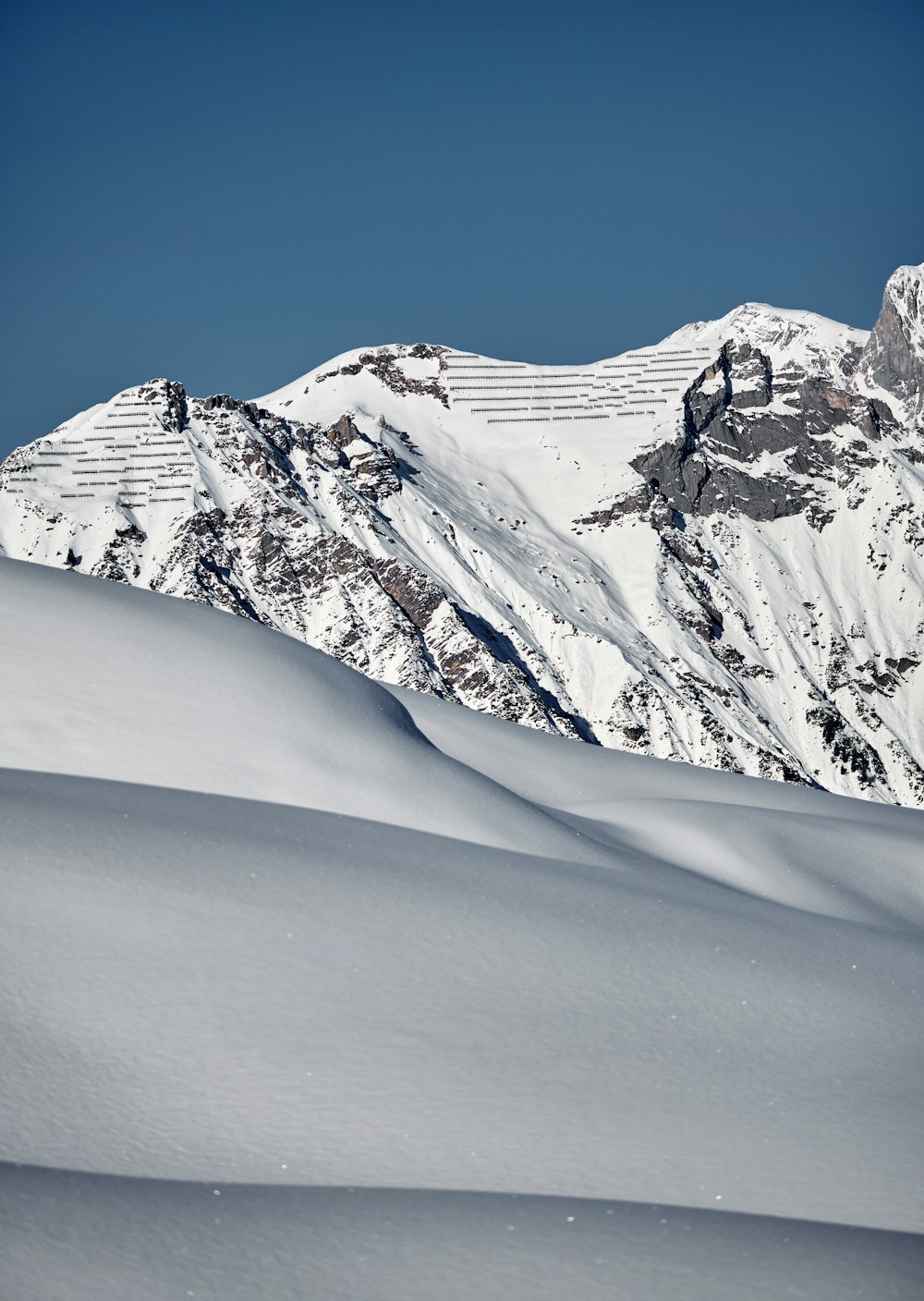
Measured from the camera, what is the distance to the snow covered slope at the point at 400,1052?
8.50m

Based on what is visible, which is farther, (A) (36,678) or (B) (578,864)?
(A) (36,678)

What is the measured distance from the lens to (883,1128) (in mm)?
11031

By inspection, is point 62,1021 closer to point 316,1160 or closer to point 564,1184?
point 316,1160

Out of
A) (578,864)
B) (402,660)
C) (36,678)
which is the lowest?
(402,660)

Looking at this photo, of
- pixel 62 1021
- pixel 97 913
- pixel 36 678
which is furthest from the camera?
pixel 36 678

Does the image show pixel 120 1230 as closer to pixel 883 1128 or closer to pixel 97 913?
pixel 97 913

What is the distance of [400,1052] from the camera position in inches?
448

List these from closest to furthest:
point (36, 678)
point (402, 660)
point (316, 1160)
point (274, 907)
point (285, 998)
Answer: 1. point (316, 1160)
2. point (285, 998)
3. point (274, 907)
4. point (36, 678)
5. point (402, 660)

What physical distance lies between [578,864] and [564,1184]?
975 cm

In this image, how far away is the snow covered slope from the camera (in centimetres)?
850

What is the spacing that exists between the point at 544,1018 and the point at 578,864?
691 cm

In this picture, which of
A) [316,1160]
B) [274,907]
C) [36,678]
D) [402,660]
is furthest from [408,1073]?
[402,660]

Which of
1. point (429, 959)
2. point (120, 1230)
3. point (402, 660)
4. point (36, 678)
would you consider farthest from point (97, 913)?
point (402, 660)

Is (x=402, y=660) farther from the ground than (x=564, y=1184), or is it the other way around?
(x=564, y=1184)
